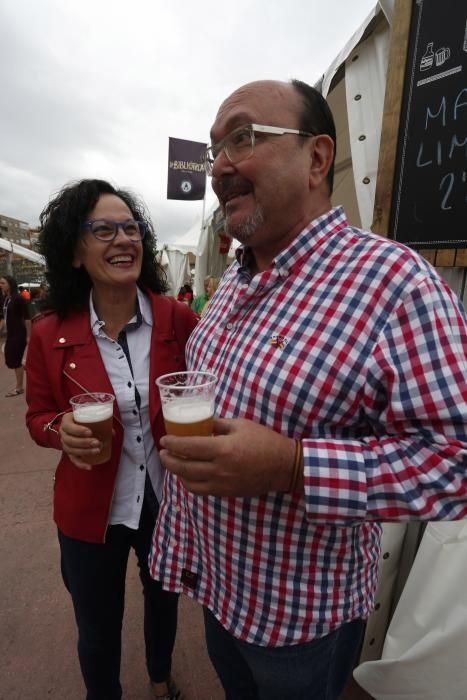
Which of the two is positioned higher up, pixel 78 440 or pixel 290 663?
pixel 78 440

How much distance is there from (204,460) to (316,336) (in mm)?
433

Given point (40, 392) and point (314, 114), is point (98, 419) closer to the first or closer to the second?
point (40, 392)

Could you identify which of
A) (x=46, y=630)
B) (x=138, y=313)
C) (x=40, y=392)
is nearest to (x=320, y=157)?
(x=138, y=313)

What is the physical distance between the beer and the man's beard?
23.3 inches

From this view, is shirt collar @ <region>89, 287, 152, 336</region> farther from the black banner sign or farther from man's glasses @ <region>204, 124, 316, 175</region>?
the black banner sign

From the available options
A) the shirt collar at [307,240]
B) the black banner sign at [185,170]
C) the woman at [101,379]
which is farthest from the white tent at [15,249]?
the shirt collar at [307,240]

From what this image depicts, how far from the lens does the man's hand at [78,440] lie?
4.23ft

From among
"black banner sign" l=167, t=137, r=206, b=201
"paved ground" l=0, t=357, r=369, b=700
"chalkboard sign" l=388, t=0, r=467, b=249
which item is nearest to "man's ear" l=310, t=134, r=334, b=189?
"chalkboard sign" l=388, t=0, r=467, b=249

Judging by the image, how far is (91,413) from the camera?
1.33 meters

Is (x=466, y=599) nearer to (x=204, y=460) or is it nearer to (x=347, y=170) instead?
(x=204, y=460)

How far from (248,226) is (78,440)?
0.94 meters

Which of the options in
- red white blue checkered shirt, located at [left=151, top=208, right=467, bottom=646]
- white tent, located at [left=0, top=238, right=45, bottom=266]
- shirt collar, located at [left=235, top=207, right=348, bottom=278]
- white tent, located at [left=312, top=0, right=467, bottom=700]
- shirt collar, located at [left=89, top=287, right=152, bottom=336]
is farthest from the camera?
white tent, located at [left=0, top=238, right=45, bottom=266]

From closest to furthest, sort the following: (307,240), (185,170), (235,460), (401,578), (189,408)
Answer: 1. (235,460)
2. (189,408)
3. (307,240)
4. (401,578)
5. (185,170)

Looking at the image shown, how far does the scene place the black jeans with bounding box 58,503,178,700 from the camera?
63.4 inches
